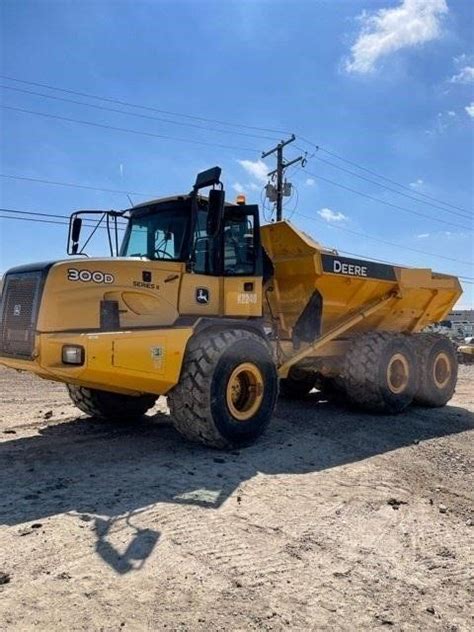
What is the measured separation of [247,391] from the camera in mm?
6344

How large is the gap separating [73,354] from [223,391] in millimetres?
1613

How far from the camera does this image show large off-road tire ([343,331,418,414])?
27.0 ft

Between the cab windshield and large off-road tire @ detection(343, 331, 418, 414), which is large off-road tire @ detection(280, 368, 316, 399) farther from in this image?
the cab windshield

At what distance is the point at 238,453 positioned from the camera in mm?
5812

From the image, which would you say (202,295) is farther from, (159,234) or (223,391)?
(223,391)

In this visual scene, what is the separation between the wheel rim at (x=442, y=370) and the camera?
9781 mm

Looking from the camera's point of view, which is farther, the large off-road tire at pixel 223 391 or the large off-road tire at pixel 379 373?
the large off-road tire at pixel 379 373

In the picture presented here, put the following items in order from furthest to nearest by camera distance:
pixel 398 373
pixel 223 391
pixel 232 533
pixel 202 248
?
1. pixel 398 373
2. pixel 202 248
3. pixel 223 391
4. pixel 232 533

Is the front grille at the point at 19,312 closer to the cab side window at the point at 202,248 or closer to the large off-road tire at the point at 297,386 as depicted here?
the cab side window at the point at 202,248

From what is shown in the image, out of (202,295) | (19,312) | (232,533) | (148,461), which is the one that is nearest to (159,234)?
(202,295)

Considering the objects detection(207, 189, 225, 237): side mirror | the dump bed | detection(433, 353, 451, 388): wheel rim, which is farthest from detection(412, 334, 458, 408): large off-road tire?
detection(207, 189, 225, 237): side mirror

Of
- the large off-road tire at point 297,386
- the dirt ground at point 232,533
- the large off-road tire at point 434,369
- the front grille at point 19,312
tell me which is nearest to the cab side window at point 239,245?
the dirt ground at point 232,533

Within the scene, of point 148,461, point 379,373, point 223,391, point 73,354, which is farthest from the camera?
point 379,373

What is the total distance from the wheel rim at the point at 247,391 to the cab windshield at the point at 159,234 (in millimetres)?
1462
